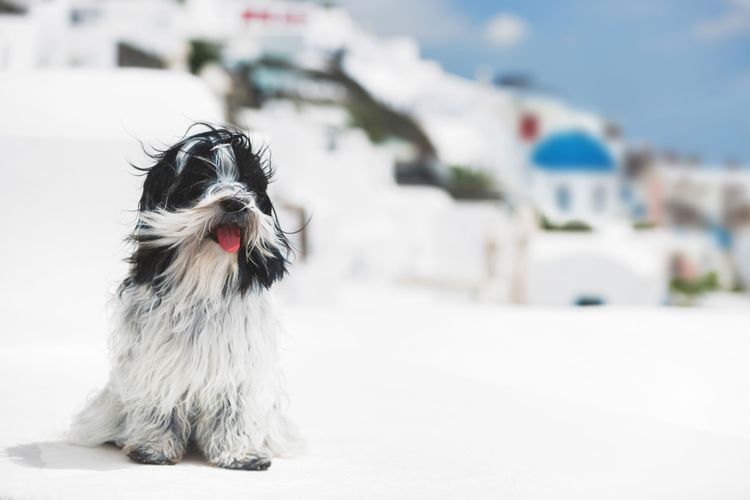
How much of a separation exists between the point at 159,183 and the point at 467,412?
62.5 inches

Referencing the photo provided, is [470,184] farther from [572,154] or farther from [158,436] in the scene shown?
[158,436]

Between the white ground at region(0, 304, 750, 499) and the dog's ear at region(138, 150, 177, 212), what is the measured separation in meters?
0.67

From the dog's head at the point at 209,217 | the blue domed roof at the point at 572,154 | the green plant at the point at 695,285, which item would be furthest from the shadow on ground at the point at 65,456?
the blue domed roof at the point at 572,154

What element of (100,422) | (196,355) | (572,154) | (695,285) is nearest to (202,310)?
(196,355)

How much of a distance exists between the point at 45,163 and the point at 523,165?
31.7 m

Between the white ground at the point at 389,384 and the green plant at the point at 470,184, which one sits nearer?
the white ground at the point at 389,384

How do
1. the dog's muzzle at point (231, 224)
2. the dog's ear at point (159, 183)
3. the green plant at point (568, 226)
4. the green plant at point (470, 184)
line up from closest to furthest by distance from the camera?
the dog's muzzle at point (231, 224)
the dog's ear at point (159, 183)
the green plant at point (568, 226)
the green plant at point (470, 184)

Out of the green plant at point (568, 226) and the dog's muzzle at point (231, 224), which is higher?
the green plant at point (568, 226)

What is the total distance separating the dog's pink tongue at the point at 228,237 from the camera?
6.97 ft

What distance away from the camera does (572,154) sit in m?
31.6

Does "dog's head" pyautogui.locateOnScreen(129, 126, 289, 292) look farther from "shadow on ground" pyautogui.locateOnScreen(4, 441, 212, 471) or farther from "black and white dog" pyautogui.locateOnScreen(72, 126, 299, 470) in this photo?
"shadow on ground" pyautogui.locateOnScreen(4, 441, 212, 471)

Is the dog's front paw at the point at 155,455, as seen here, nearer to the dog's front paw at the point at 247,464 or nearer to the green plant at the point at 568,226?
the dog's front paw at the point at 247,464

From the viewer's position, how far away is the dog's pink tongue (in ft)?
6.97

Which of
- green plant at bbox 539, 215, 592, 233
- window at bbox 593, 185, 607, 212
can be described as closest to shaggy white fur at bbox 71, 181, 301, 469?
green plant at bbox 539, 215, 592, 233
